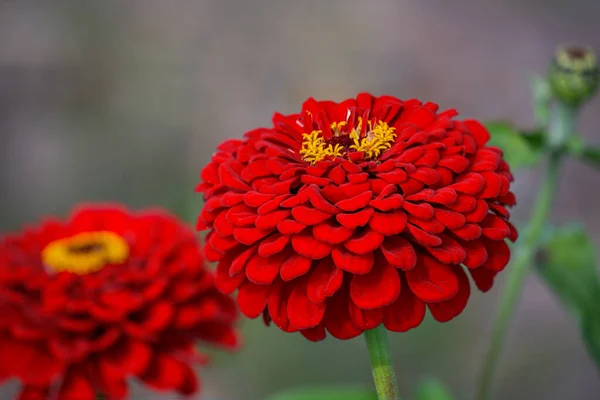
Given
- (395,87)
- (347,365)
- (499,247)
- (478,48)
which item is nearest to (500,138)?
(499,247)

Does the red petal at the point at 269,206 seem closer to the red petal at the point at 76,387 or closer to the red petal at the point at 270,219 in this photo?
the red petal at the point at 270,219

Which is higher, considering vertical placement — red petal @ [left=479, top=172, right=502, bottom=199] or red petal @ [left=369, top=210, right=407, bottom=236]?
red petal @ [left=479, top=172, right=502, bottom=199]

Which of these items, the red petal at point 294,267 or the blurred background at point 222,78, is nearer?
the red petal at point 294,267

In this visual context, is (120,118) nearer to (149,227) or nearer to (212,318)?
(149,227)

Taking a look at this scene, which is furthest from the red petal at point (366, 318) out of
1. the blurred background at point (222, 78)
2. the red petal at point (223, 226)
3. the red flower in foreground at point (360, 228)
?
the blurred background at point (222, 78)

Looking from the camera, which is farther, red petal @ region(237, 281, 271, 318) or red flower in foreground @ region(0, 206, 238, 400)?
red flower in foreground @ region(0, 206, 238, 400)

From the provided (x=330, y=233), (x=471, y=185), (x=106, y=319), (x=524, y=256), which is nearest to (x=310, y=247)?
(x=330, y=233)

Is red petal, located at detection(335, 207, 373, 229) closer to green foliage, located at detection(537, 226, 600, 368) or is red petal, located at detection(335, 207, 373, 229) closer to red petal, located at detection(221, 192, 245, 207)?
red petal, located at detection(221, 192, 245, 207)

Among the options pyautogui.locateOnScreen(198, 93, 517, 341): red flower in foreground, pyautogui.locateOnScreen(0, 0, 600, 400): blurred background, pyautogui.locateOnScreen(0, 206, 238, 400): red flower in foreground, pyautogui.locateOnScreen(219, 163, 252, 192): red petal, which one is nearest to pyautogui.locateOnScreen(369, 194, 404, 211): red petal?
pyautogui.locateOnScreen(198, 93, 517, 341): red flower in foreground
